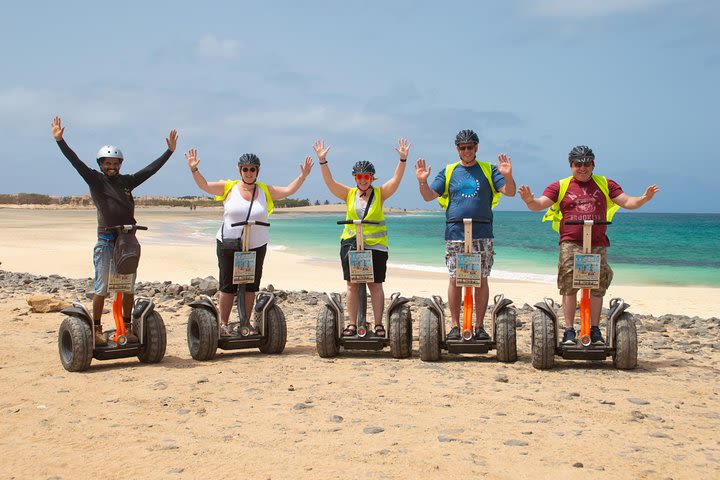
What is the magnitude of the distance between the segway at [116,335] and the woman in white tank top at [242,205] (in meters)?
0.72

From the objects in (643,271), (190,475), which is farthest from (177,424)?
(643,271)

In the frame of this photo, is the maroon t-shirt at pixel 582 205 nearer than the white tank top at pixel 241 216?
Yes

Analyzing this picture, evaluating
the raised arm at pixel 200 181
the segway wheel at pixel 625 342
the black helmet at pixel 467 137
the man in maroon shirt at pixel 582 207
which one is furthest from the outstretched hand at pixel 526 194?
→ the raised arm at pixel 200 181

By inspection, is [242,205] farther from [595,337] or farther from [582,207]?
[595,337]

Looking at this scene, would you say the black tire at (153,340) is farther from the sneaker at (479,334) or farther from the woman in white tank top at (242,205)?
the sneaker at (479,334)

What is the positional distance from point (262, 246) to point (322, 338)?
3.64 feet

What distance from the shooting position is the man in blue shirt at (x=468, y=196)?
654cm

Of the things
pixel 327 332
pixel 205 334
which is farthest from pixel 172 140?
pixel 327 332

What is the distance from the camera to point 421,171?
260 inches

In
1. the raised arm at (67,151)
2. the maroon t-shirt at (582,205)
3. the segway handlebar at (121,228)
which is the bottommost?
the segway handlebar at (121,228)

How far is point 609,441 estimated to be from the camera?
453 cm

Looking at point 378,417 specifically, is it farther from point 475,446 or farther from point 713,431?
point 713,431

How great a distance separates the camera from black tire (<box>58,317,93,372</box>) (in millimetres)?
6402

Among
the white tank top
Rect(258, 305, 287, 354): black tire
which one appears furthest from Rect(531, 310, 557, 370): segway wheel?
the white tank top
